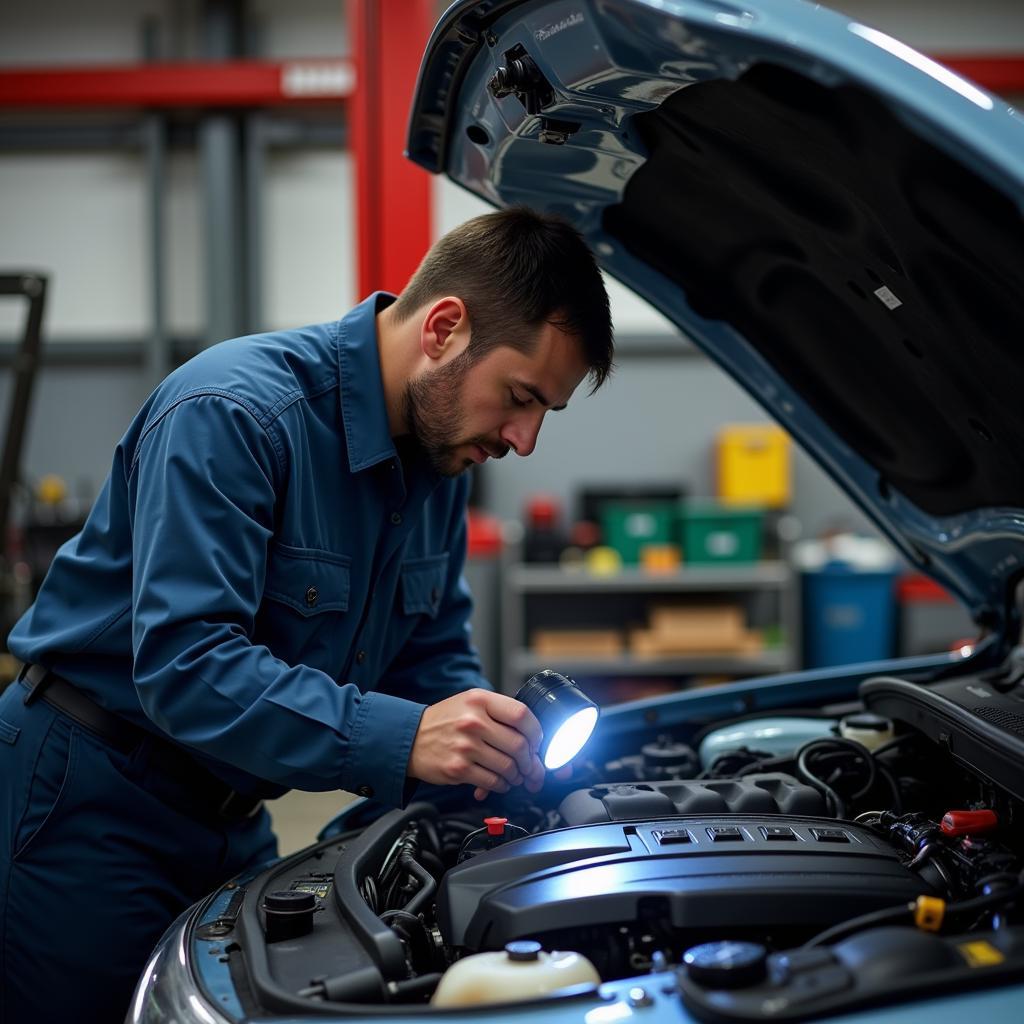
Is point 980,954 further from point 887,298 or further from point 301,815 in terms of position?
point 301,815

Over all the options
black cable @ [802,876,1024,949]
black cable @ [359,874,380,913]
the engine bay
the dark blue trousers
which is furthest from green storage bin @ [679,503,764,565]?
black cable @ [802,876,1024,949]

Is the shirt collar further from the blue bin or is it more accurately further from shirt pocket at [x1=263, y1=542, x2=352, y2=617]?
the blue bin

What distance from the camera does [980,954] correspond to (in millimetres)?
832

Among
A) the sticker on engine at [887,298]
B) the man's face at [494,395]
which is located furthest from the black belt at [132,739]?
the sticker on engine at [887,298]

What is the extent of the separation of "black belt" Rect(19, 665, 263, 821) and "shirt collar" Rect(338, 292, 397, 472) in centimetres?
42

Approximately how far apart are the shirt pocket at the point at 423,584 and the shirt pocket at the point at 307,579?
0.20 metres

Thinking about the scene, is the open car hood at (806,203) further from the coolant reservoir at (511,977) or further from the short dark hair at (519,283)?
the coolant reservoir at (511,977)

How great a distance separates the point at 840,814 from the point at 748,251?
73cm

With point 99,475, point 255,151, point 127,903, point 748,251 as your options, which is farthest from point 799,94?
point 99,475

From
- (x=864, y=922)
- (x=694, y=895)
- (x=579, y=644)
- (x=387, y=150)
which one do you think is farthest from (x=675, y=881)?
(x=579, y=644)

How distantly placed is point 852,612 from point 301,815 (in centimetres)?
280

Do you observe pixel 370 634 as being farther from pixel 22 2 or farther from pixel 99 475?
pixel 22 2

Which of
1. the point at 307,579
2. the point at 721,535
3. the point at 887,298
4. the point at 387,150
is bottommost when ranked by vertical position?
the point at 721,535

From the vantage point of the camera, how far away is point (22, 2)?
21.5 feet
